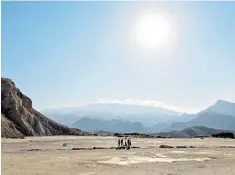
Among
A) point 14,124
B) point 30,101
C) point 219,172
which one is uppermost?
point 30,101

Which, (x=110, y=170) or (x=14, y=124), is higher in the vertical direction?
(x=14, y=124)

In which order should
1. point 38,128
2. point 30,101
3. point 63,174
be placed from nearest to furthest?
point 63,174
point 38,128
point 30,101

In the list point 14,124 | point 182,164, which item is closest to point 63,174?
point 182,164

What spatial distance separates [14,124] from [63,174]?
70714 millimetres

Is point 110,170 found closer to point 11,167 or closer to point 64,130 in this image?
point 11,167

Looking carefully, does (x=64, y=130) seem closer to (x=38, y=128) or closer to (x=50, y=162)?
(x=38, y=128)

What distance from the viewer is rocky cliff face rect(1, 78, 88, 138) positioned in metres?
86.6

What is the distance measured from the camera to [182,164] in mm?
29562

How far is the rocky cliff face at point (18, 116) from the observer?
8655cm

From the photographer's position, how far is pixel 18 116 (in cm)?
9156

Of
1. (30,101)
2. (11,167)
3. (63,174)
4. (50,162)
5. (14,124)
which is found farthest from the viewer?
(30,101)

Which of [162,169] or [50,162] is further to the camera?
[50,162]

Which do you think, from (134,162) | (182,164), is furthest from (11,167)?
(182,164)

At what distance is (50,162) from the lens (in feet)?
95.9
